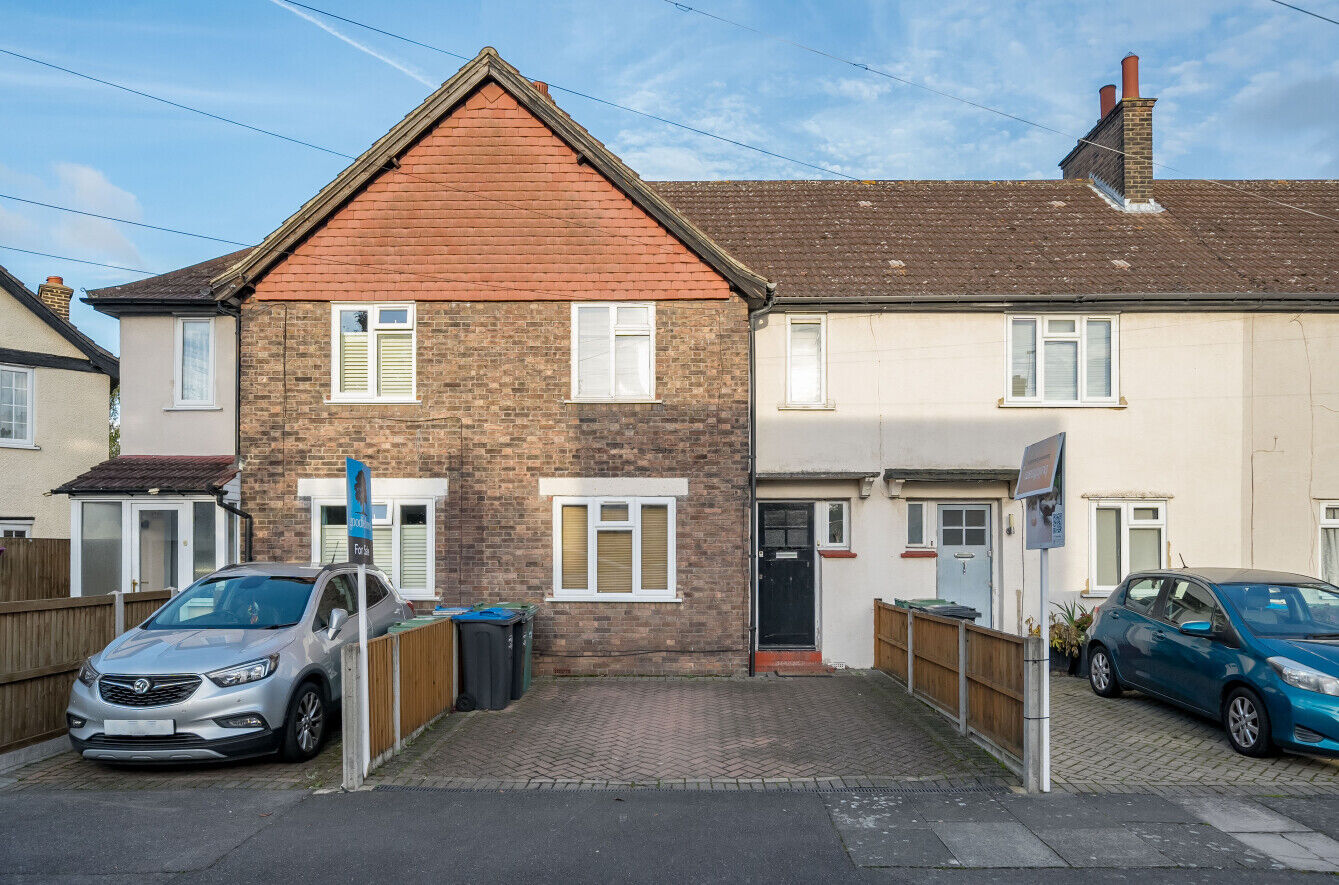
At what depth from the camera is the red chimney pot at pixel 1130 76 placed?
55.3ft

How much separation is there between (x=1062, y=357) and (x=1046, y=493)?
23.7 feet

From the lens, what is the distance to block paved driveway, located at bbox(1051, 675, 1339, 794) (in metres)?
7.96

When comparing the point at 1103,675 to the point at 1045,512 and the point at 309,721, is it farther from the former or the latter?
the point at 309,721

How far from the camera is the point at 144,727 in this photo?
7883mm

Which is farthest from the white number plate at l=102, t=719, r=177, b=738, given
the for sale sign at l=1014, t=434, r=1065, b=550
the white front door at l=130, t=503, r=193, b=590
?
the for sale sign at l=1014, t=434, r=1065, b=550

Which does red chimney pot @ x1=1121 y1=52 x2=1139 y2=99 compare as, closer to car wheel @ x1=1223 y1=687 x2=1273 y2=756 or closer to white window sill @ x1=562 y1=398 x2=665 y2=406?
white window sill @ x1=562 y1=398 x2=665 y2=406

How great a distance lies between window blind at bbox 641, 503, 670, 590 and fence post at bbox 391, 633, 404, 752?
187 inches

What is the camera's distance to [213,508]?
13648 millimetres

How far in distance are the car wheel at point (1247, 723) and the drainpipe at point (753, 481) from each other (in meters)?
5.65

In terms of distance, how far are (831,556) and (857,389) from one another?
7.81 ft

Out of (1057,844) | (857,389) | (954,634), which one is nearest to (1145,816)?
(1057,844)

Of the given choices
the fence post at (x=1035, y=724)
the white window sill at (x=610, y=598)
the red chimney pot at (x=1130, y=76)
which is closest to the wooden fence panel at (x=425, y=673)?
the white window sill at (x=610, y=598)

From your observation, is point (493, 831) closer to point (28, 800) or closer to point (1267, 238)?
point (28, 800)

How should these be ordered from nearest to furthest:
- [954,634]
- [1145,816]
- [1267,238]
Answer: [1145,816] → [954,634] → [1267,238]
